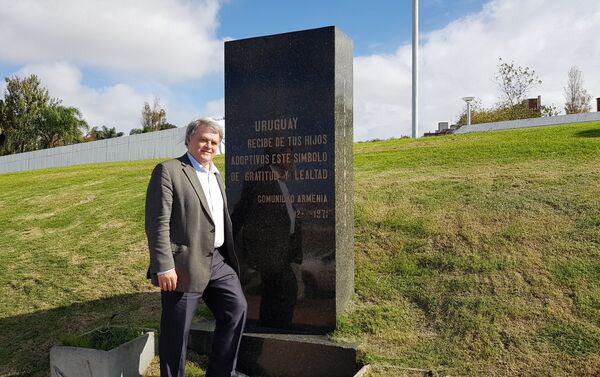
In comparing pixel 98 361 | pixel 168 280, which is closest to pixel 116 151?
pixel 98 361

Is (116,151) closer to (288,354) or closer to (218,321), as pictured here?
(288,354)

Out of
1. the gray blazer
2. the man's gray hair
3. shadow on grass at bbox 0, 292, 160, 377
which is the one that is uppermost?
the man's gray hair

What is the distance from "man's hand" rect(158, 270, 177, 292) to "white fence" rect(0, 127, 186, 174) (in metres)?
28.4

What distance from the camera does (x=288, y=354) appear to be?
426 cm

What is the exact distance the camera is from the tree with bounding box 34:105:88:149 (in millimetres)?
47250

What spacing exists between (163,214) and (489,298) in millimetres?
3044

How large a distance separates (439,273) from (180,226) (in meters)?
2.85

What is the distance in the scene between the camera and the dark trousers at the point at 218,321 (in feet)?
11.3

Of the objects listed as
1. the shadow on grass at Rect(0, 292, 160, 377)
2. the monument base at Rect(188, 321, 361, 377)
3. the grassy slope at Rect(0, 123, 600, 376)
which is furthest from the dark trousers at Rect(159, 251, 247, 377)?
the shadow on grass at Rect(0, 292, 160, 377)

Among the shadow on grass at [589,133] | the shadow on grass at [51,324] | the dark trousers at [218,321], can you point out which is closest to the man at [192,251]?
the dark trousers at [218,321]

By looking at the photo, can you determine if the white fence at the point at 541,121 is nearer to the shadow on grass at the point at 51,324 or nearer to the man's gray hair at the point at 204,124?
the shadow on grass at the point at 51,324

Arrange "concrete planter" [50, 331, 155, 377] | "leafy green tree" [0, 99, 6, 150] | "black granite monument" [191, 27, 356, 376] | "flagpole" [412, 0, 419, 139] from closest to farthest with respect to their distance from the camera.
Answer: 1. "concrete planter" [50, 331, 155, 377]
2. "black granite monument" [191, 27, 356, 376]
3. "flagpole" [412, 0, 419, 139]
4. "leafy green tree" [0, 99, 6, 150]

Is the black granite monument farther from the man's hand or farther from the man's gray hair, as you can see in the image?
the man's hand

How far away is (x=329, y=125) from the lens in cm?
446
